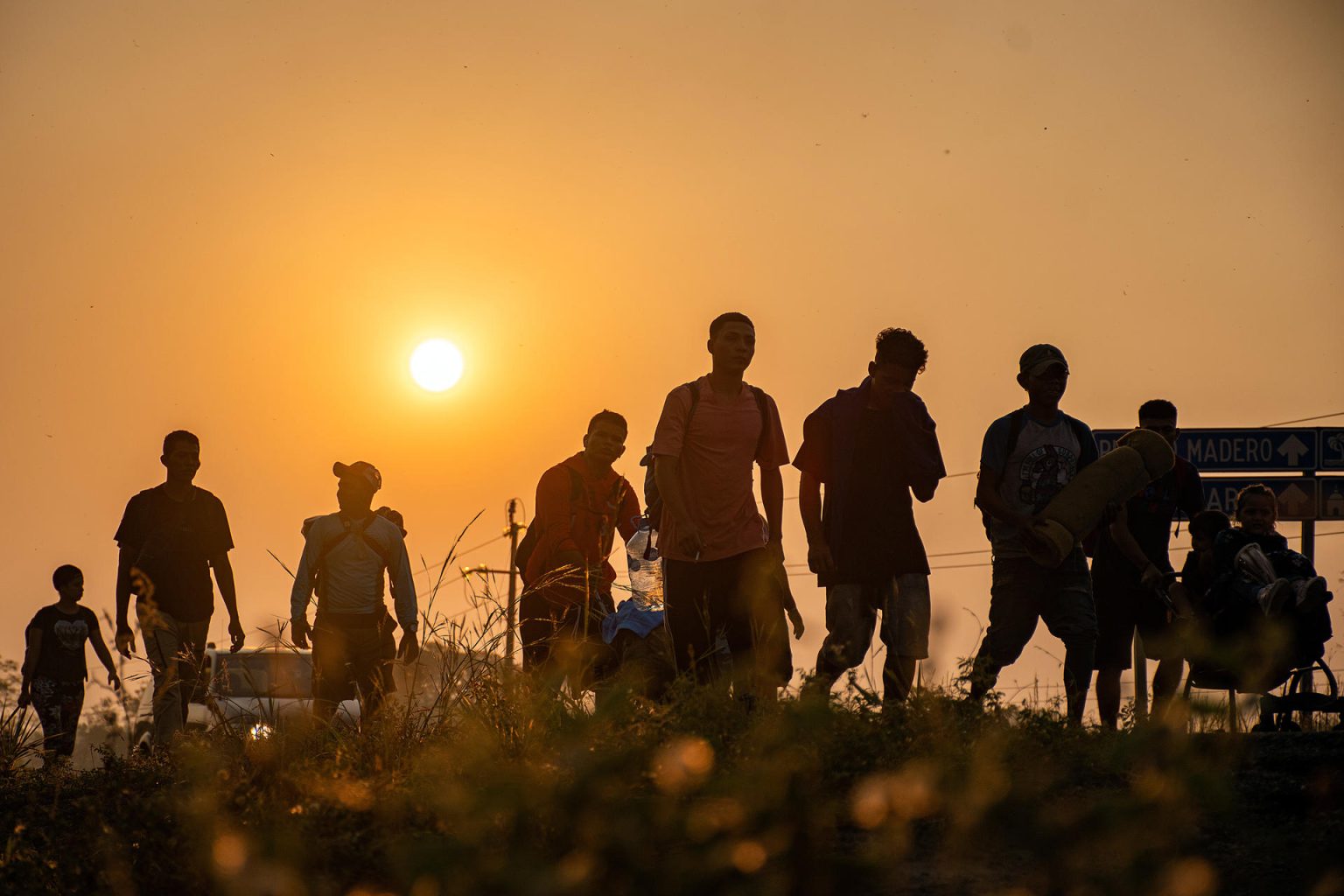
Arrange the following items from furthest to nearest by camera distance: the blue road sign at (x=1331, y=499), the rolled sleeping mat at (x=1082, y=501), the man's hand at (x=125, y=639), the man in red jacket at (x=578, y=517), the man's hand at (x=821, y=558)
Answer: the blue road sign at (x=1331, y=499) < the man in red jacket at (x=578, y=517) < the rolled sleeping mat at (x=1082, y=501) < the man's hand at (x=821, y=558) < the man's hand at (x=125, y=639)

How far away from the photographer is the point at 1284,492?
1518 cm

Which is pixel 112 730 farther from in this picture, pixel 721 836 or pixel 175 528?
pixel 175 528

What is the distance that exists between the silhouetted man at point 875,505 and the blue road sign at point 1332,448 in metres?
8.80

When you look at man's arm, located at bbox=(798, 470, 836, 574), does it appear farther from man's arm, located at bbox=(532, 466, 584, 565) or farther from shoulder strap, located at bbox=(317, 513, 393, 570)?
shoulder strap, located at bbox=(317, 513, 393, 570)

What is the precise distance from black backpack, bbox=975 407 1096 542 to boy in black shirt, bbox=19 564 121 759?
6.30m

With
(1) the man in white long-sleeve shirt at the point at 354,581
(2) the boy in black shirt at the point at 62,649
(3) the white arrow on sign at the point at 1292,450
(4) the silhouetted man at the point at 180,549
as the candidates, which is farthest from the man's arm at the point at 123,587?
(3) the white arrow on sign at the point at 1292,450

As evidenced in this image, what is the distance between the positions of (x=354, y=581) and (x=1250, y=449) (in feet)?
29.6

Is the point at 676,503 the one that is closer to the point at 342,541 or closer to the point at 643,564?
the point at 643,564

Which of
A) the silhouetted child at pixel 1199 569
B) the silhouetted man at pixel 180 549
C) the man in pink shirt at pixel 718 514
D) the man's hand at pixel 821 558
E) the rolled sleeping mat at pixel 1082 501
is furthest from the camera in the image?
the silhouetted man at pixel 180 549

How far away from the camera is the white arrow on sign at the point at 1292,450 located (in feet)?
49.5

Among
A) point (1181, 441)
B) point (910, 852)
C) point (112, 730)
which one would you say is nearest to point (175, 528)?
point (112, 730)

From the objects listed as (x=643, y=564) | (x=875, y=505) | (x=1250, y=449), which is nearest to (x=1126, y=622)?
(x=875, y=505)

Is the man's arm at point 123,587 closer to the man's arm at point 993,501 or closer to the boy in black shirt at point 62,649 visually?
the boy in black shirt at point 62,649

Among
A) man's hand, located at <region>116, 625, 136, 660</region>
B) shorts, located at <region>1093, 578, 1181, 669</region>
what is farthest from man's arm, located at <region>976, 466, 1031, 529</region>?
man's hand, located at <region>116, 625, 136, 660</region>
